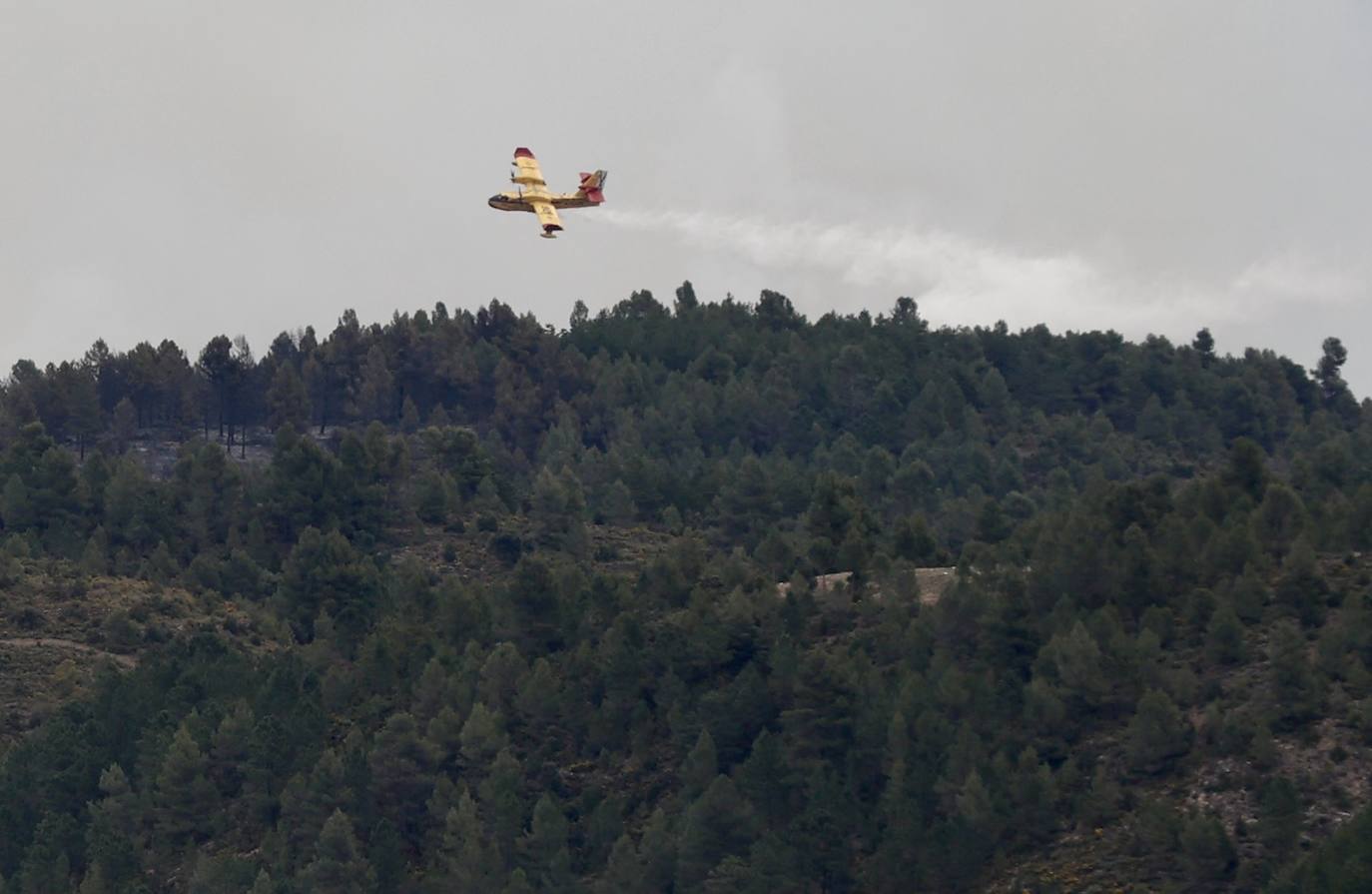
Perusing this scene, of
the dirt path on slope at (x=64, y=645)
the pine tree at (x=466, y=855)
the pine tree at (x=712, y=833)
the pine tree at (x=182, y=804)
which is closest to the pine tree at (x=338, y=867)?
the pine tree at (x=466, y=855)

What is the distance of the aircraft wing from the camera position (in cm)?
15025

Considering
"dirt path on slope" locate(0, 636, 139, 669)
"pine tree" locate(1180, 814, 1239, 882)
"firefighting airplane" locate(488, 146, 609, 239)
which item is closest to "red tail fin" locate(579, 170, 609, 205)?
"firefighting airplane" locate(488, 146, 609, 239)

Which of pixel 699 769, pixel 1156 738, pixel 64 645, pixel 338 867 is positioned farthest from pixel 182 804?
pixel 1156 738

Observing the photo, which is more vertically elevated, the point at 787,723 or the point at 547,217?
the point at 547,217

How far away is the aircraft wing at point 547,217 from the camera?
493 ft

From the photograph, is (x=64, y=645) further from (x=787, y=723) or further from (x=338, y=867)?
(x=787, y=723)

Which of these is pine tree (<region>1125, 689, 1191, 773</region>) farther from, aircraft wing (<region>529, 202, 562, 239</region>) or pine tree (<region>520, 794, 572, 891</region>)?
aircraft wing (<region>529, 202, 562, 239</region>)

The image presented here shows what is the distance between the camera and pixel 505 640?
141250 mm

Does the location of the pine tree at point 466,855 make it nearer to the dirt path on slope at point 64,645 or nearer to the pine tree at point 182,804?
the pine tree at point 182,804

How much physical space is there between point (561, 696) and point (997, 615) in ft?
62.6

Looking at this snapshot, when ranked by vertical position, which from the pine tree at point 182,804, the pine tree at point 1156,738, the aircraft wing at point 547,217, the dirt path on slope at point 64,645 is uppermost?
the aircraft wing at point 547,217

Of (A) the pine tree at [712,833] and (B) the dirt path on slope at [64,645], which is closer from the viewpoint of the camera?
(A) the pine tree at [712,833]

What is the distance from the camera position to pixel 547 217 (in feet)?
505

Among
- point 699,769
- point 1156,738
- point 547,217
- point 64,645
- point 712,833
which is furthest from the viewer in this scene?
point 64,645
